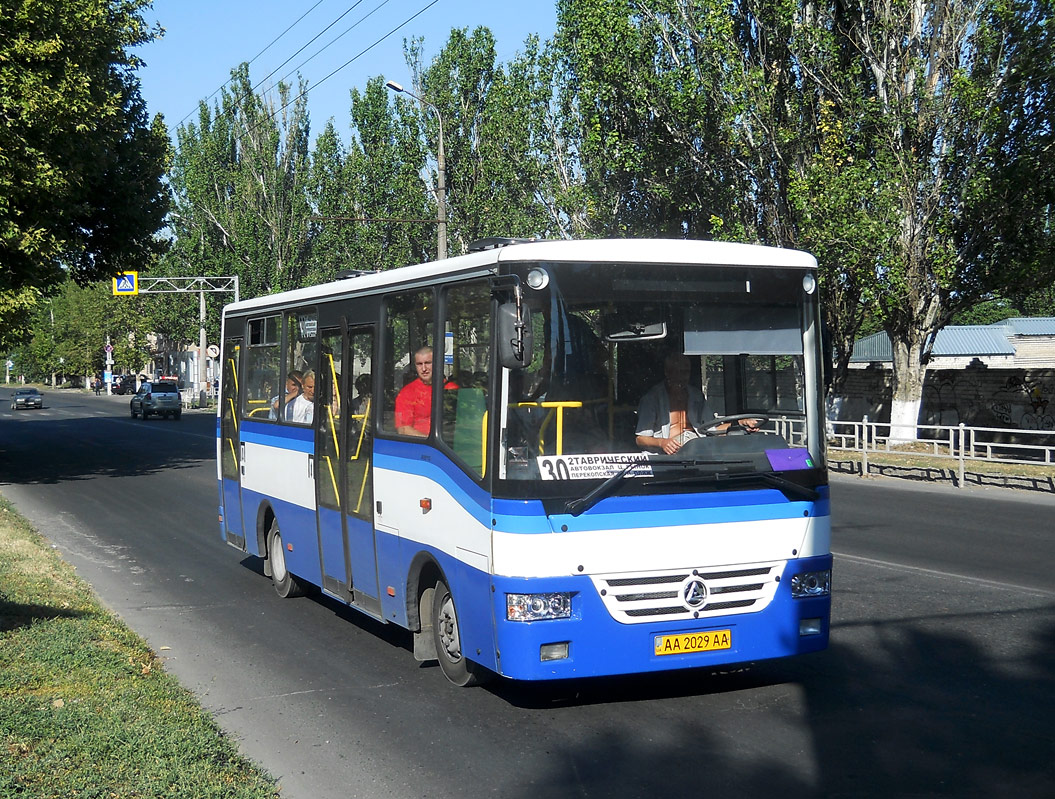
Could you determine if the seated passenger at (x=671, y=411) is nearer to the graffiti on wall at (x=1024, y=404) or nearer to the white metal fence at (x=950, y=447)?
the white metal fence at (x=950, y=447)

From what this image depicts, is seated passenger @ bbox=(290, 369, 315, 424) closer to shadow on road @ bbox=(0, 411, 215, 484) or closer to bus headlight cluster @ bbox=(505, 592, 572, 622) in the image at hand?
bus headlight cluster @ bbox=(505, 592, 572, 622)

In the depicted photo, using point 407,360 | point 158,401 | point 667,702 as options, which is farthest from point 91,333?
point 667,702

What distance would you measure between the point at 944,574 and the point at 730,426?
5.59 metres

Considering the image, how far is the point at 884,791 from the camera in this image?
5461 mm

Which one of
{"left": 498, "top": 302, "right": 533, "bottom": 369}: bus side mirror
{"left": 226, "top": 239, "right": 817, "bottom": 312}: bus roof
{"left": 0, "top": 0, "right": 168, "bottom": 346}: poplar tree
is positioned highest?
{"left": 0, "top": 0, "right": 168, "bottom": 346}: poplar tree

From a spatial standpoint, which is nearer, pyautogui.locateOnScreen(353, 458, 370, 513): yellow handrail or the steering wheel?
the steering wheel

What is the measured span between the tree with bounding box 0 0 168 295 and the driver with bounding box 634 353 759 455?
18937 mm

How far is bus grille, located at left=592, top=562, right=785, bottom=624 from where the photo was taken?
6.59m

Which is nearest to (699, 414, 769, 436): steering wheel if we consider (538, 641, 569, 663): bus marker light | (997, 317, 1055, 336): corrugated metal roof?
(538, 641, 569, 663): bus marker light

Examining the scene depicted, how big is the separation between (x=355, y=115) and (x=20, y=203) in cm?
2916

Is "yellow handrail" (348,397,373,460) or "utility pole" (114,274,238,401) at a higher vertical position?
"utility pole" (114,274,238,401)

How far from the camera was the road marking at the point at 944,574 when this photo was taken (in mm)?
10734

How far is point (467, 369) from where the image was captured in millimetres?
7117

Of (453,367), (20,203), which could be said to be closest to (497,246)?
(453,367)
